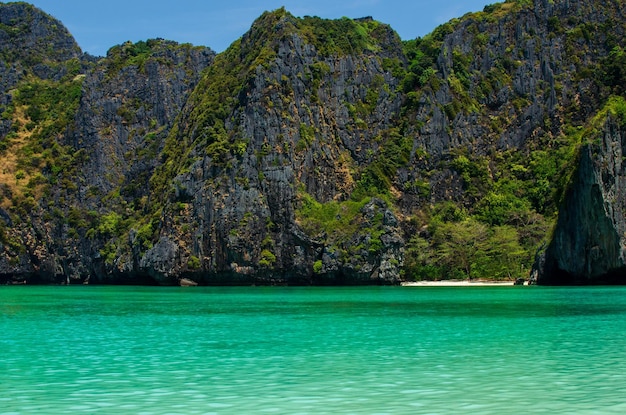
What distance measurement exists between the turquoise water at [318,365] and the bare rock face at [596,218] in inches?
1650

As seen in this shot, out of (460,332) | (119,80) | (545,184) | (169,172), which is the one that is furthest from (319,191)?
(460,332)

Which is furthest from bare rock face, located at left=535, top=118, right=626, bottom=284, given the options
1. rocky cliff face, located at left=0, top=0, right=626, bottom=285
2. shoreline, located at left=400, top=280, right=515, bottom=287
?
shoreline, located at left=400, top=280, right=515, bottom=287

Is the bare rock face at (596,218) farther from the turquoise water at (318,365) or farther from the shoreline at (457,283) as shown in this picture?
the turquoise water at (318,365)

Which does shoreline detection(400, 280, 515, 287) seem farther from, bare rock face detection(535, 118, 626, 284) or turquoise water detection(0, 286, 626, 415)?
turquoise water detection(0, 286, 626, 415)

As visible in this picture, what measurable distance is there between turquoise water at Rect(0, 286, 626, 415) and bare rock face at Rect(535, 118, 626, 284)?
41.9 m

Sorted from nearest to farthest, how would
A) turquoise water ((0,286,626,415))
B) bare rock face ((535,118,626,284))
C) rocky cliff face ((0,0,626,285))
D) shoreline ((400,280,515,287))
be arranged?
turquoise water ((0,286,626,415))
bare rock face ((535,118,626,284))
shoreline ((400,280,515,287))
rocky cliff face ((0,0,626,285))

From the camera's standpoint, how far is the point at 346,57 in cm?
11712

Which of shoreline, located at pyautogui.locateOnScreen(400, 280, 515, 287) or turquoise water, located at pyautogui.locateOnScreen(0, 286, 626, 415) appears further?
shoreline, located at pyautogui.locateOnScreen(400, 280, 515, 287)

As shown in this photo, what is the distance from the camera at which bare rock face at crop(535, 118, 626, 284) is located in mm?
73188

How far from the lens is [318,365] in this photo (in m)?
19.2

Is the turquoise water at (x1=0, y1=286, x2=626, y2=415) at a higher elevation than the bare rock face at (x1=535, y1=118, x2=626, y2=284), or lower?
lower

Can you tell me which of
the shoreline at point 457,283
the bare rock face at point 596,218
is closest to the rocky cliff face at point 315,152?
the shoreline at point 457,283

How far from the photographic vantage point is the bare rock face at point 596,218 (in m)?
73.2

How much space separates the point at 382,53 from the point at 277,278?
4909 centimetres
